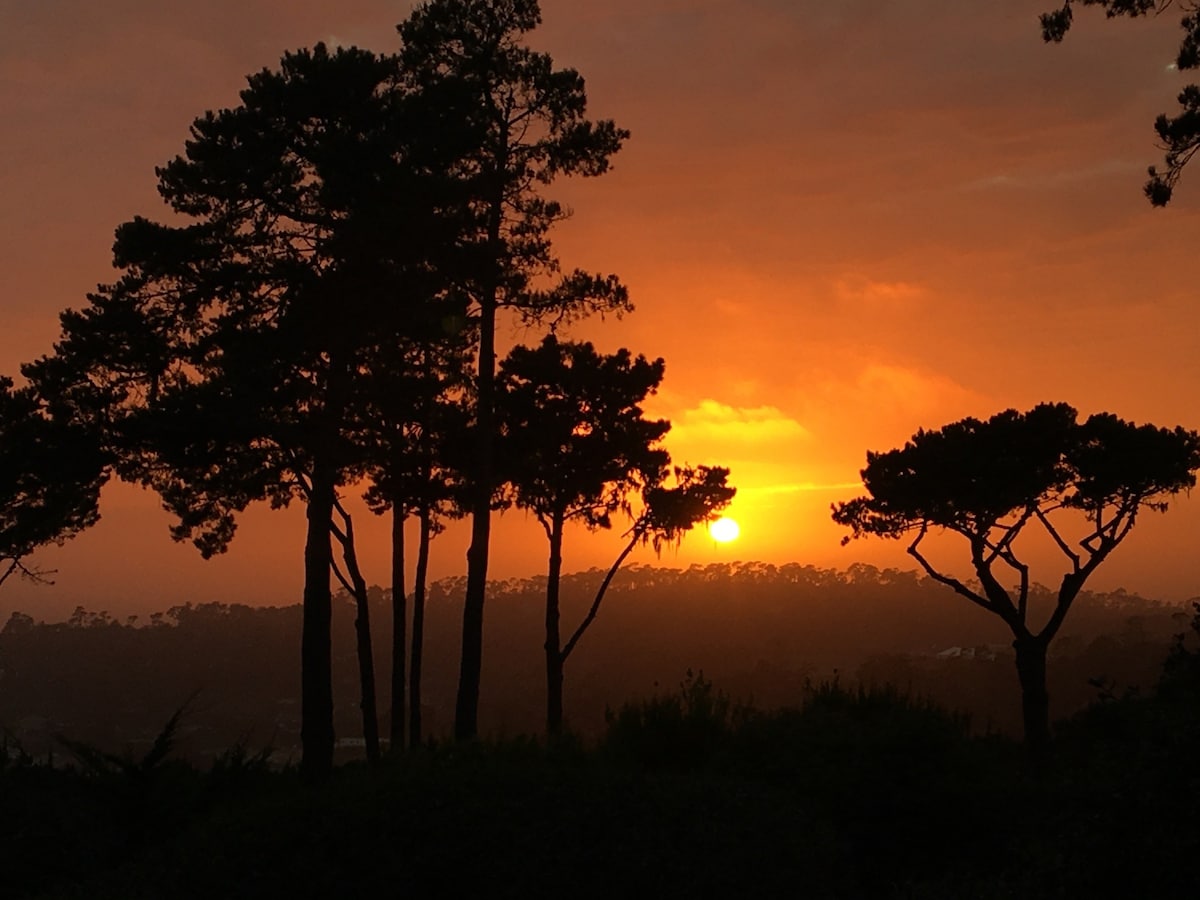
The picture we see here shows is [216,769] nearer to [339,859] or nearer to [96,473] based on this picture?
[339,859]

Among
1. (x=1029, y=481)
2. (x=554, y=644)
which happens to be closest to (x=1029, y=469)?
(x=1029, y=481)

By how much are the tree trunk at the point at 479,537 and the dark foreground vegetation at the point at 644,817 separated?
34.6 feet

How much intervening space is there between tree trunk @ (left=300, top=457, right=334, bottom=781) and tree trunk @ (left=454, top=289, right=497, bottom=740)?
3075 mm

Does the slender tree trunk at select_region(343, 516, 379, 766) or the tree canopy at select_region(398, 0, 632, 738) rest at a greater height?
the tree canopy at select_region(398, 0, 632, 738)

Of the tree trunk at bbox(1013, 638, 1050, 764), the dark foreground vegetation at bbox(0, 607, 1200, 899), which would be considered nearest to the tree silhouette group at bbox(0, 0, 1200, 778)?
the dark foreground vegetation at bbox(0, 607, 1200, 899)

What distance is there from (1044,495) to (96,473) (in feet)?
81.0

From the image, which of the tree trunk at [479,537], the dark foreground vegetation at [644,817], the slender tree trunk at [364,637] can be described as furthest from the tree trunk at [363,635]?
the dark foreground vegetation at [644,817]

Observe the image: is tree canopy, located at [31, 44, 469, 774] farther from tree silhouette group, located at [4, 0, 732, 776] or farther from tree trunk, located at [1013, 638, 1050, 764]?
tree trunk, located at [1013, 638, 1050, 764]

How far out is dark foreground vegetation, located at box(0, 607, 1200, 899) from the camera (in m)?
9.65

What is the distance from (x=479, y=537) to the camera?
24.8 meters

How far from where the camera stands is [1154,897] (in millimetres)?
6180

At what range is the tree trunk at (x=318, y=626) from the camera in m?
22.5

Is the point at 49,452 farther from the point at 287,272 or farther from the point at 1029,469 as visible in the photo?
the point at 1029,469

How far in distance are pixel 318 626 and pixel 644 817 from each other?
13685 millimetres
